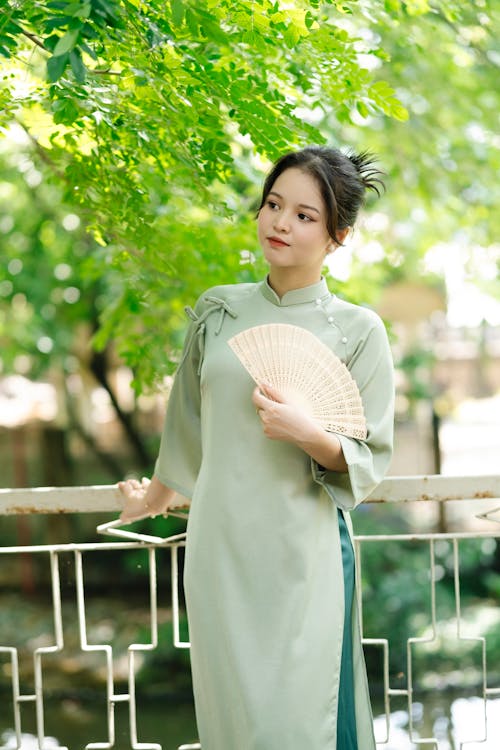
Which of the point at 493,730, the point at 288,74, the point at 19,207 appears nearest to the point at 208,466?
the point at 288,74

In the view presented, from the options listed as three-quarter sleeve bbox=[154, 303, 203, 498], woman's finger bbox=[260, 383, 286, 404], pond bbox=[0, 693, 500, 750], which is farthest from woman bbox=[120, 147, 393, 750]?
pond bbox=[0, 693, 500, 750]

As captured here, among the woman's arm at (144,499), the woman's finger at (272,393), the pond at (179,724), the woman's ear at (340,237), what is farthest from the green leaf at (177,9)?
the pond at (179,724)

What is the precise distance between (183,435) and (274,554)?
0.39 meters

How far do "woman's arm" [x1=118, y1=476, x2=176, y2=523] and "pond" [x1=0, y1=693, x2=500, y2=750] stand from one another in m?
0.96

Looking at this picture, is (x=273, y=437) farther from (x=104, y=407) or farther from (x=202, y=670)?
(x=104, y=407)

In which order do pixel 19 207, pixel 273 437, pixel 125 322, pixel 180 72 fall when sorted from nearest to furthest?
pixel 273 437
pixel 180 72
pixel 125 322
pixel 19 207

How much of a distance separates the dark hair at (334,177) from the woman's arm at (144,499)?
730 mm

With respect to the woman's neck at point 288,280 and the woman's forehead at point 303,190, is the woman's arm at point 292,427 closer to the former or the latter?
the woman's neck at point 288,280

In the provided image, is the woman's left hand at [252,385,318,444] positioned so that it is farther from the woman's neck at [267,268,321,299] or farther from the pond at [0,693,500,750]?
the pond at [0,693,500,750]

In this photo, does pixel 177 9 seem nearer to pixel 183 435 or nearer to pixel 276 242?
pixel 276 242

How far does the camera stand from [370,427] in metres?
1.90

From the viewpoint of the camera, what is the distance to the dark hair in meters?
1.88

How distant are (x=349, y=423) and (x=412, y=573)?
439 centimetres

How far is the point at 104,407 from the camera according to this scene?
34.1 feet
